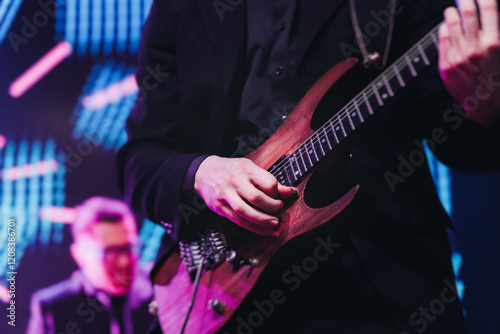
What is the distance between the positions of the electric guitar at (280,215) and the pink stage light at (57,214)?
98cm

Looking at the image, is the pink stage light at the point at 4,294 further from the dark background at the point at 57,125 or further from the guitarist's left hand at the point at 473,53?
the guitarist's left hand at the point at 473,53

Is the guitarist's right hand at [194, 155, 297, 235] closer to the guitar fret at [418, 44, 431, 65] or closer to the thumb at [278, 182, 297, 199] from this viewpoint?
the thumb at [278, 182, 297, 199]

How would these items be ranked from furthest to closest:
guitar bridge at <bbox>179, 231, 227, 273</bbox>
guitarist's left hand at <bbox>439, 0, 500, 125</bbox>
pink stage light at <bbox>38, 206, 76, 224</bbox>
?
pink stage light at <bbox>38, 206, 76, 224</bbox>
guitar bridge at <bbox>179, 231, 227, 273</bbox>
guitarist's left hand at <bbox>439, 0, 500, 125</bbox>

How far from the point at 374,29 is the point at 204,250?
0.68m

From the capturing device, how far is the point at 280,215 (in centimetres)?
95

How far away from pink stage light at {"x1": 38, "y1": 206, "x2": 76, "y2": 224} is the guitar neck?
1332 millimetres

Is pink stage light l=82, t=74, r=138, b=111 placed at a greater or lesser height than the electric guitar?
greater

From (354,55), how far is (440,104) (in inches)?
8.9

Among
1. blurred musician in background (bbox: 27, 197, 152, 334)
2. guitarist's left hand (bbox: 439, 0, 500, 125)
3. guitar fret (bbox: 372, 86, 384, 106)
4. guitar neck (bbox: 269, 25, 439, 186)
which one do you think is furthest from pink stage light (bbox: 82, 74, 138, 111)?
guitarist's left hand (bbox: 439, 0, 500, 125)

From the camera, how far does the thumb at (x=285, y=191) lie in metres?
0.92

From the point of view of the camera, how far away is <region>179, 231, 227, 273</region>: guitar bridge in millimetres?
1073

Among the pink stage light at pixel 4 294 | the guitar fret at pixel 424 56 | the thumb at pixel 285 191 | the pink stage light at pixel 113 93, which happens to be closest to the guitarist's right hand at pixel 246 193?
the thumb at pixel 285 191

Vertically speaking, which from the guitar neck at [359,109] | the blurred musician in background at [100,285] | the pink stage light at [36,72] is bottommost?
the blurred musician in background at [100,285]

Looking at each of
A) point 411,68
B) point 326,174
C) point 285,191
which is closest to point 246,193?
point 285,191
